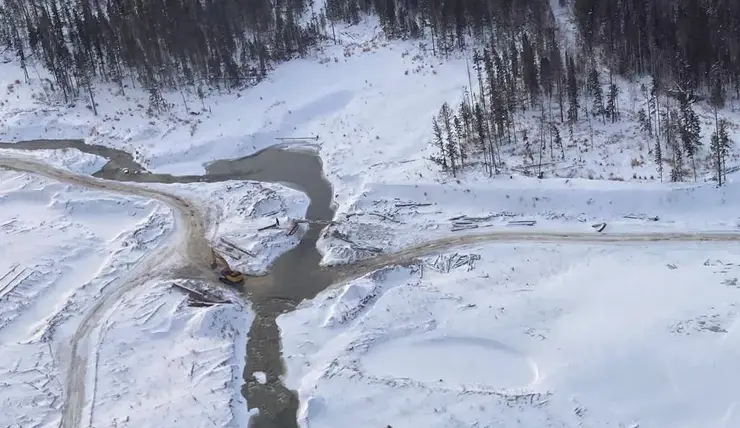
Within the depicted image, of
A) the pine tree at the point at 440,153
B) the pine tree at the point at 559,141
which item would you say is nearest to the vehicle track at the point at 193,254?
the pine tree at the point at 440,153

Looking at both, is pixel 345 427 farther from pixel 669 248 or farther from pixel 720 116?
pixel 720 116

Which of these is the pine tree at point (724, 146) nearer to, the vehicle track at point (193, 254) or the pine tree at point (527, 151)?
the vehicle track at point (193, 254)

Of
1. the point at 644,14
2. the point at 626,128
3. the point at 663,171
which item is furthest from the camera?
the point at 644,14

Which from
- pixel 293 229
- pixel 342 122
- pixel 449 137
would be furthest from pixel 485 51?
pixel 293 229

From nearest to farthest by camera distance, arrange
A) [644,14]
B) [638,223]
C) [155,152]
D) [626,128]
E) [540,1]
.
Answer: [638,223] < [626,128] < [155,152] < [644,14] < [540,1]

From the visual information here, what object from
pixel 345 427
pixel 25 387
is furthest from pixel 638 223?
pixel 25 387

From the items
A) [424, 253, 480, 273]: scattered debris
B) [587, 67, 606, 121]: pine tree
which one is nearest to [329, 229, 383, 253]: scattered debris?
[424, 253, 480, 273]: scattered debris

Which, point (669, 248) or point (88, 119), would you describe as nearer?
point (669, 248)
